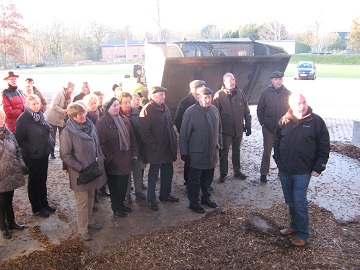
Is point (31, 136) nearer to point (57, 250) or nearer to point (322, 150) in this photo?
point (57, 250)

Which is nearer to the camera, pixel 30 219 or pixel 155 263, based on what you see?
pixel 155 263

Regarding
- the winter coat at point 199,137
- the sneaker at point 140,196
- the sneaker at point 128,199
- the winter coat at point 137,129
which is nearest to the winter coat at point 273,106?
the winter coat at point 199,137

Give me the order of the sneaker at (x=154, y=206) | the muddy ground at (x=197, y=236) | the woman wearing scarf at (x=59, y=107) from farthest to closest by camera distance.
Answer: the woman wearing scarf at (x=59, y=107) → the sneaker at (x=154, y=206) → the muddy ground at (x=197, y=236)

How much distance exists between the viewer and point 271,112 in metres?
6.75

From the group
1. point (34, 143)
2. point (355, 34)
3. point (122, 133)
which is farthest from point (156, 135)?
point (355, 34)

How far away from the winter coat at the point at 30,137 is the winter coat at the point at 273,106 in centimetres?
384

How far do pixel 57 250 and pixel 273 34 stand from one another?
72.5m

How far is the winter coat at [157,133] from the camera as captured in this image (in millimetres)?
5539

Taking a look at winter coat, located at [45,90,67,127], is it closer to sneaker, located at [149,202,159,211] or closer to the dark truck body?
the dark truck body

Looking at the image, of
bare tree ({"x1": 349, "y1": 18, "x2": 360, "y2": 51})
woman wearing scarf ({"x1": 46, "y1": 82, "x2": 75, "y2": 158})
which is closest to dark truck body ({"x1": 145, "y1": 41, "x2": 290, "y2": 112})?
woman wearing scarf ({"x1": 46, "y1": 82, "x2": 75, "y2": 158})

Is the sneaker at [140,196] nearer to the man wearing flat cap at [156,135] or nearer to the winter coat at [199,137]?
the man wearing flat cap at [156,135]

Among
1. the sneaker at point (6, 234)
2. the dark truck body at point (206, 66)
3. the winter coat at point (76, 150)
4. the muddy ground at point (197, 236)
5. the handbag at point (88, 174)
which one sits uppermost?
the dark truck body at point (206, 66)

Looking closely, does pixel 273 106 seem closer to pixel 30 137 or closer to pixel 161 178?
pixel 161 178

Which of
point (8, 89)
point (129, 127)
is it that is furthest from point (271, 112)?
point (8, 89)
